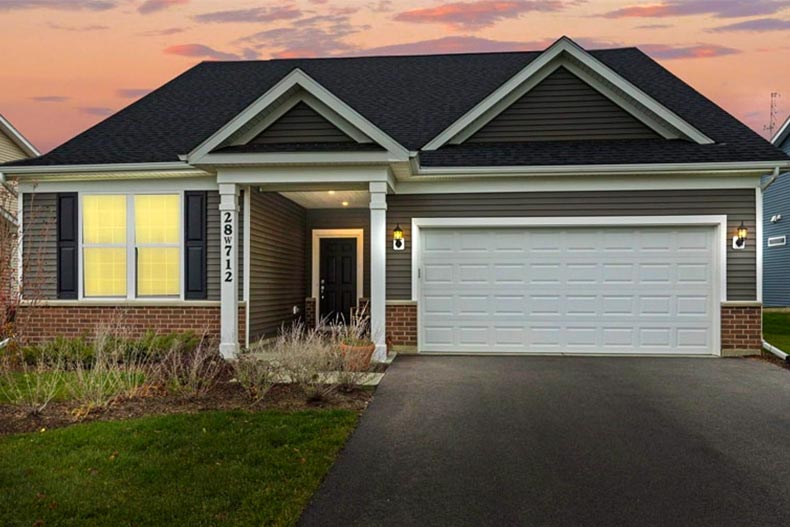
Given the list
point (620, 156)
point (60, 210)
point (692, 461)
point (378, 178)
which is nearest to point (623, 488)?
point (692, 461)

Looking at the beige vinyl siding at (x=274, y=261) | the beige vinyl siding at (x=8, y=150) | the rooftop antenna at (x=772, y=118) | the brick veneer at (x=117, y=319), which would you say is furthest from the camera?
the rooftop antenna at (x=772, y=118)

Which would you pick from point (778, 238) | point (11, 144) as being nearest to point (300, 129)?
point (778, 238)

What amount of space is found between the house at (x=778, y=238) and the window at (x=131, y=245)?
65.7 feet

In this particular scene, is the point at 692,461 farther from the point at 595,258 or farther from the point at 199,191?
the point at 199,191

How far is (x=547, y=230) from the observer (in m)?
10.6

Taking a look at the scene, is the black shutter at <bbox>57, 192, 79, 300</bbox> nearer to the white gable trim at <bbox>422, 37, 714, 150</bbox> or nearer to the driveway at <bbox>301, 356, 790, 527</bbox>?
the driveway at <bbox>301, 356, 790, 527</bbox>

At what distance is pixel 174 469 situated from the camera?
180 inches

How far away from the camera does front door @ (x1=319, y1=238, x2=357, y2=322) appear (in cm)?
1403

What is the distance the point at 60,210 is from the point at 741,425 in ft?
38.0

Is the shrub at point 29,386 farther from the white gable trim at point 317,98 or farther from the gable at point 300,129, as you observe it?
the gable at point 300,129

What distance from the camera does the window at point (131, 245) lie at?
35.5ft

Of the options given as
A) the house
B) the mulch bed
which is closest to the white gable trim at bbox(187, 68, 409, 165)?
the mulch bed

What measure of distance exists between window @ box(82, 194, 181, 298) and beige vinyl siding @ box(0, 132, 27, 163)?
15.2m

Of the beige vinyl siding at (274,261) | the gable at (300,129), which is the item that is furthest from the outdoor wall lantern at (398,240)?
the beige vinyl siding at (274,261)
